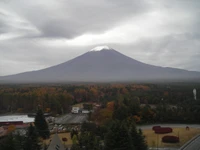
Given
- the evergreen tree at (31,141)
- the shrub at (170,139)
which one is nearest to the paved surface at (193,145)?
the shrub at (170,139)

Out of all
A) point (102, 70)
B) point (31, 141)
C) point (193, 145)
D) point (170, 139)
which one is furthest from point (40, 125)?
point (102, 70)

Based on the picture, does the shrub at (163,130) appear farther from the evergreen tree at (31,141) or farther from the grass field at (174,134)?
the evergreen tree at (31,141)

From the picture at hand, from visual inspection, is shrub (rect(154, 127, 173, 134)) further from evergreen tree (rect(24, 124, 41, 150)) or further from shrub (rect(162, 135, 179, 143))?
evergreen tree (rect(24, 124, 41, 150))

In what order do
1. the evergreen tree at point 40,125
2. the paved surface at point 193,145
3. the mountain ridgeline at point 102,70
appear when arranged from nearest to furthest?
1. the paved surface at point 193,145
2. the evergreen tree at point 40,125
3. the mountain ridgeline at point 102,70

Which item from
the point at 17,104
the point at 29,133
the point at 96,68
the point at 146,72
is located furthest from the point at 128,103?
the point at 146,72

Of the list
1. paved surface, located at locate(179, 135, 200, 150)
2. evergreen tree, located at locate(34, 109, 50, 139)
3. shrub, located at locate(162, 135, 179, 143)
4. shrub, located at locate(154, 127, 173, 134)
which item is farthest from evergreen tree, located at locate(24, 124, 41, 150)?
shrub, located at locate(154, 127, 173, 134)

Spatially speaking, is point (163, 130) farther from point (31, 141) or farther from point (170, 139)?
point (31, 141)

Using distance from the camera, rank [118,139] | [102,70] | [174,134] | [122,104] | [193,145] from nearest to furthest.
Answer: [118,139] → [193,145] → [174,134] → [122,104] → [102,70]

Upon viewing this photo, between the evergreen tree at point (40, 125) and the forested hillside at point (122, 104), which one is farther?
the forested hillside at point (122, 104)
